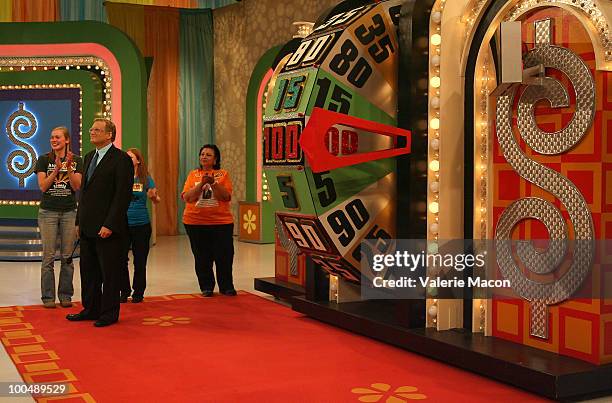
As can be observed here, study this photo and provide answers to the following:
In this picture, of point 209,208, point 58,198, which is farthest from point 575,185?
point 58,198

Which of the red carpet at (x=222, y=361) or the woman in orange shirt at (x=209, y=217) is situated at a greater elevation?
the woman in orange shirt at (x=209, y=217)

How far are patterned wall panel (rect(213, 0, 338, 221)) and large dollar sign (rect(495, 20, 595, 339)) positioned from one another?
8.04 m

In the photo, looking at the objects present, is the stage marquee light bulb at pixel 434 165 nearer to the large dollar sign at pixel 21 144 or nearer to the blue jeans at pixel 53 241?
the blue jeans at pixel 53 241

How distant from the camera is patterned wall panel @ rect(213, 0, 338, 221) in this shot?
41.3 ft

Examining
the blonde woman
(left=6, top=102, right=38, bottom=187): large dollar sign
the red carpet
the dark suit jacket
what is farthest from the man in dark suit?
(left=6, top=102, right=38, bottom=187): large dollar sign

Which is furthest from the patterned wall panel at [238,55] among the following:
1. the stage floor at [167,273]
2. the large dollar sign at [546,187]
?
the large dollar sign at [546,187]

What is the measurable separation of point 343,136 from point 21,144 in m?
6.23

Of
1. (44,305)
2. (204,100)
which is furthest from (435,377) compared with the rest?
(204,100)

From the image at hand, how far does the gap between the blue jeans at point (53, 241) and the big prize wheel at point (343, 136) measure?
2.14 meters

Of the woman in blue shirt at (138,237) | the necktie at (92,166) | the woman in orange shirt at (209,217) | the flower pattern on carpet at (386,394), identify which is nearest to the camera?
the flower pattern on carpet at (386,394)

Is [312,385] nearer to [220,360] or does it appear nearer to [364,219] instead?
[220,360]

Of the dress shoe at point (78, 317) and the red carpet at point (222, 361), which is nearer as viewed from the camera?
the red carpet at point (222, 361)

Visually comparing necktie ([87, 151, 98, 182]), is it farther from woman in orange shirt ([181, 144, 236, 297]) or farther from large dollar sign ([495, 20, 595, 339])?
large dollar sign ([495, 20, 595, 339])

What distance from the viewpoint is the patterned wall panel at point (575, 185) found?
4.18 metres
